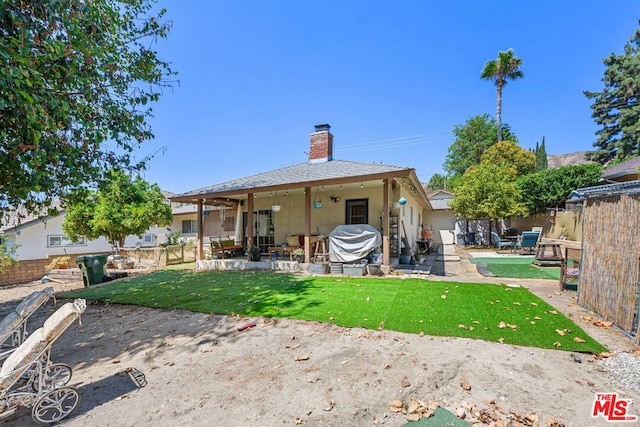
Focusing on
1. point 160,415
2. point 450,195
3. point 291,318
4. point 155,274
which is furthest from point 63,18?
point 450,195

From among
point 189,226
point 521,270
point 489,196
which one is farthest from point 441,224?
point 189,226

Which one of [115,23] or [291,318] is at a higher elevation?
[115,23]

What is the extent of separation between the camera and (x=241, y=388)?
9.45 feet

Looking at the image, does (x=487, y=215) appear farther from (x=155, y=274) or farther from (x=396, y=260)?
(x=155, y=274)

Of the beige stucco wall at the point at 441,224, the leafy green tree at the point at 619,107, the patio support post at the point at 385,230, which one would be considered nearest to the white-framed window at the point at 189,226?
the patio support post at the point at 385,230

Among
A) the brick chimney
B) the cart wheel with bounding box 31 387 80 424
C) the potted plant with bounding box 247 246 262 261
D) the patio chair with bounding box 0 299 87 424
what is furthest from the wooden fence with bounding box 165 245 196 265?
the cart wheel with bounding box 31 387 80 424

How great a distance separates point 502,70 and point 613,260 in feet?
94.9

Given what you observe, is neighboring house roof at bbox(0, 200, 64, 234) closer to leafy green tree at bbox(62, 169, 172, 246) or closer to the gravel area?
leafy green tree at bbox(62, 169, 172, 246)

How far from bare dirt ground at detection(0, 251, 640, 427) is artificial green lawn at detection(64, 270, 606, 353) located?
366 millimetres

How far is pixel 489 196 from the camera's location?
54.1ft

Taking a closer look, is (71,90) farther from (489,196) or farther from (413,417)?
(489,196)

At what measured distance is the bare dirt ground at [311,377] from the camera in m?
2.45

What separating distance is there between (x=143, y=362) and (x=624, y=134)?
4064 centimetres

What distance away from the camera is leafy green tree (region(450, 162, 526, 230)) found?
16.2 m
